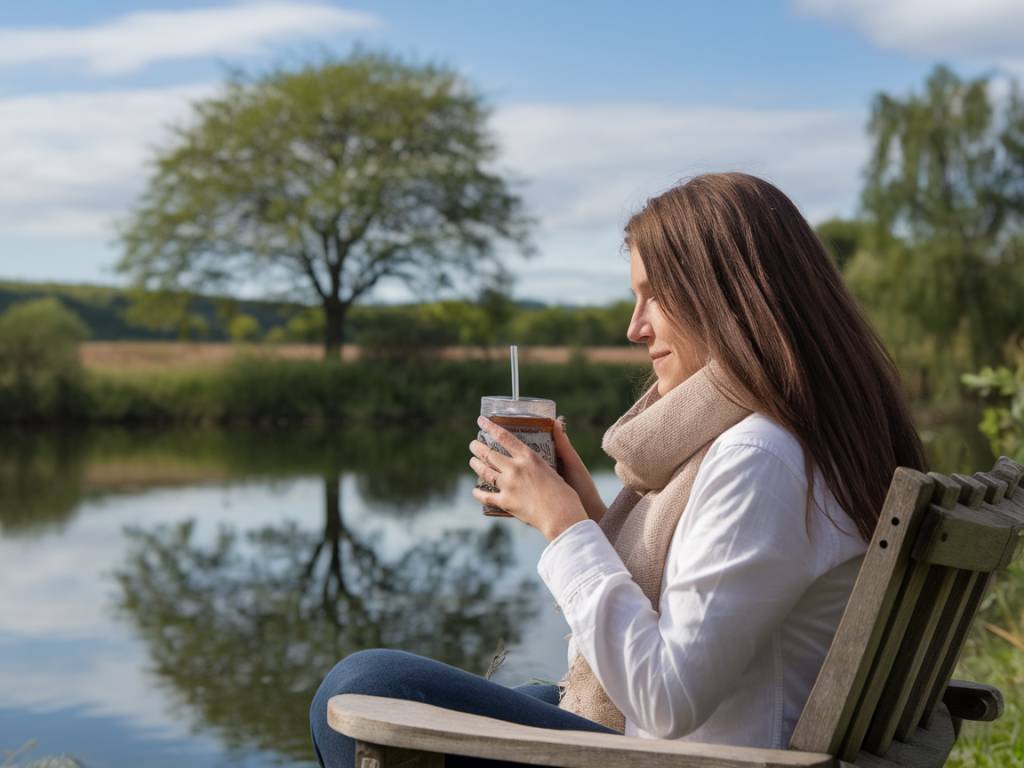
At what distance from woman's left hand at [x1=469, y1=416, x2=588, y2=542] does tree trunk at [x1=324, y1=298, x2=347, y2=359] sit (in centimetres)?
2686

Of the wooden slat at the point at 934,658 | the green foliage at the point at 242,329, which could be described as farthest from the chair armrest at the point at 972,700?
the green foliage at the point at 242,329

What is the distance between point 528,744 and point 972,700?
89 centimetres

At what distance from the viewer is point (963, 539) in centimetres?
141

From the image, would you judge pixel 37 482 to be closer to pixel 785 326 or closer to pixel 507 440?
pixel 507 440

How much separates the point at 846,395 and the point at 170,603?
359 inches

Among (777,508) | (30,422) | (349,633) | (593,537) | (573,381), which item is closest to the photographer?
(777,508)

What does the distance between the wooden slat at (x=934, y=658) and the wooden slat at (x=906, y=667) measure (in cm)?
5

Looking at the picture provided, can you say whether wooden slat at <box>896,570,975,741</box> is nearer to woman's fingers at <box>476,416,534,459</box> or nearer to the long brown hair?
the long brown hair

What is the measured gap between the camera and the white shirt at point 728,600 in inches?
57.8

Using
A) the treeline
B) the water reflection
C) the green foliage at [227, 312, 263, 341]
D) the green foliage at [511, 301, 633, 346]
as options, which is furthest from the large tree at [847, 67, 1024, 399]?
the green foliage at [227, 312, 263, 341]

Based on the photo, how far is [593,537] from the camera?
1597 millimetres

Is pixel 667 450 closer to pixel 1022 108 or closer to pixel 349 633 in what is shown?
pixel 349 633

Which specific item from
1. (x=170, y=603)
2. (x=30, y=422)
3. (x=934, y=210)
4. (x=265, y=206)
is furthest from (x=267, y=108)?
(x=170, y=603)

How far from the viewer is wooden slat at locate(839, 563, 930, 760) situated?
147cm
